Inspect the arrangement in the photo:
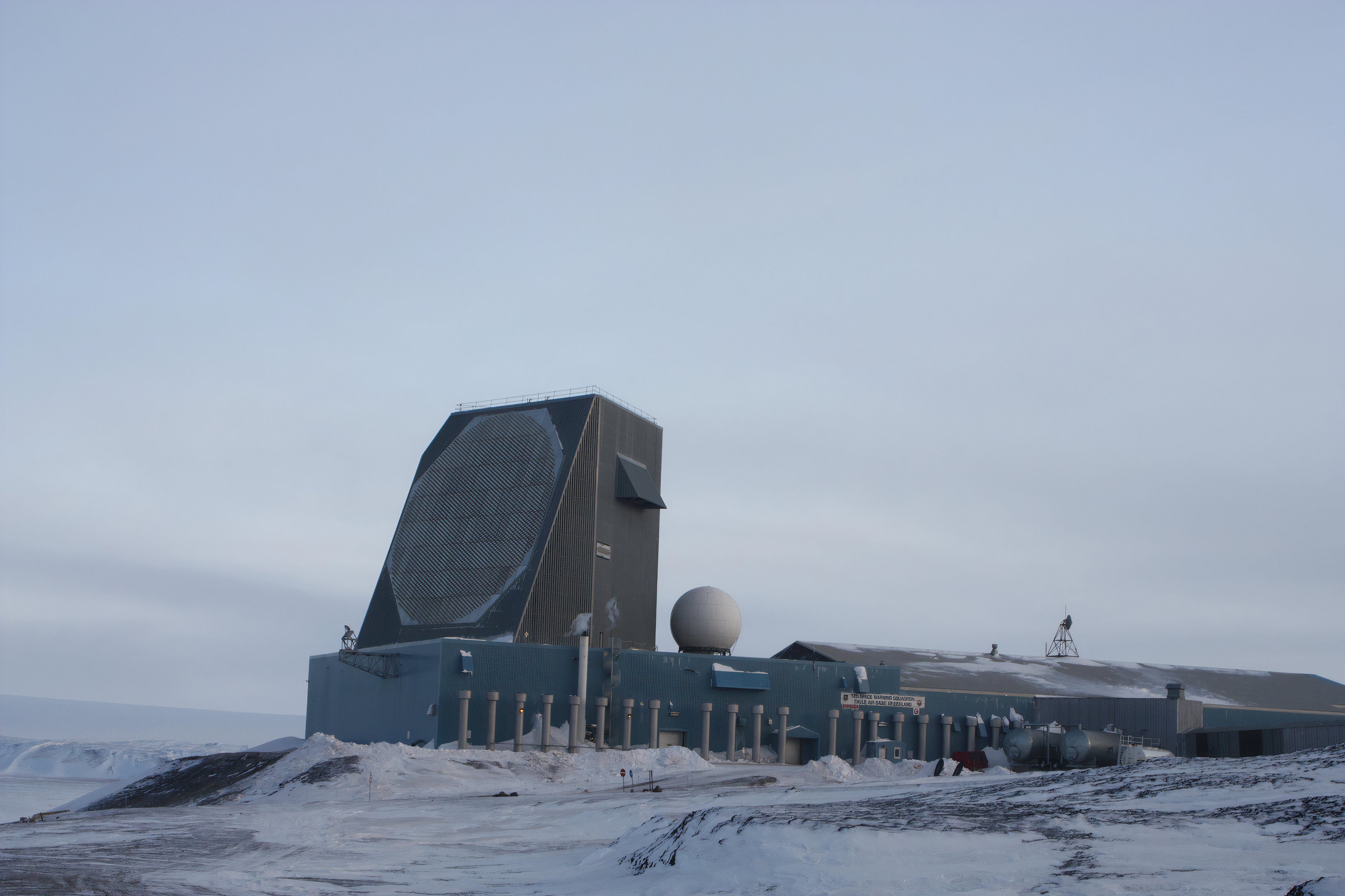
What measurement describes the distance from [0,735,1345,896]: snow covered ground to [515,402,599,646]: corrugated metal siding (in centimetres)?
2006

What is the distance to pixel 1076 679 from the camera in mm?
72875

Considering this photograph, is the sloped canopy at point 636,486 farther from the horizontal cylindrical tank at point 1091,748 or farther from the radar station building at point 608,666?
the horizontal cylindrical tank at point 1091,748

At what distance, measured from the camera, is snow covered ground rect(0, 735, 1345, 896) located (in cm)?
2036

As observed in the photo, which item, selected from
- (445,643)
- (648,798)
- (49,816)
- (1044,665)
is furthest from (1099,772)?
(1044,665)

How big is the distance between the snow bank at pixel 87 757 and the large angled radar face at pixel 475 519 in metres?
47.4

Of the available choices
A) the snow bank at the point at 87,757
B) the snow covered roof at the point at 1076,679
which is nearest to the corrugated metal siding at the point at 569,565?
the snow covered roof at the point at 1076,679

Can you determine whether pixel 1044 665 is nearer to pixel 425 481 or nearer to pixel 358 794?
pixel 425 481

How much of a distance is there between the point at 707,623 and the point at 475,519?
48.4 ft

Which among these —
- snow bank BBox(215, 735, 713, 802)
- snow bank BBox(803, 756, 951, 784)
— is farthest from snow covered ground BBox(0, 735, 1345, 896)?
snow bank BBox(803, 756, 951, 784)

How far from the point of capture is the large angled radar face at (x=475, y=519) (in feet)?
210

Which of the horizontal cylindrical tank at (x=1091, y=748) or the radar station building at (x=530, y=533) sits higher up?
the radar station building at (x=530, y=533)

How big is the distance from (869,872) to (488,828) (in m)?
15.9

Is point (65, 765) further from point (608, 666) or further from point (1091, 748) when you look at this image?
point (1091, 748)

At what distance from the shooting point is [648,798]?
37.6 m
